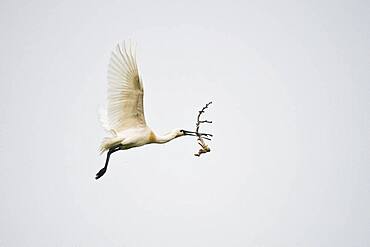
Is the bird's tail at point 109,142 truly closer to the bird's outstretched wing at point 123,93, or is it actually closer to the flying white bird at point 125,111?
the flying white bird at point 125,111

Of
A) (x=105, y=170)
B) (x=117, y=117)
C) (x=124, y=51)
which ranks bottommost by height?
(x=105, y=170)

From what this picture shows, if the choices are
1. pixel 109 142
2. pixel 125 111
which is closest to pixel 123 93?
pixel 125 111

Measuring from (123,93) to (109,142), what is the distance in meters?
1.28

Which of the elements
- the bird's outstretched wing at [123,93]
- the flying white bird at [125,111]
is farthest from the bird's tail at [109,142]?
the bird's outstretched wing at [123,93]

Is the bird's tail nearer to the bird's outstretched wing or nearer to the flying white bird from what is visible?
the flying white bird

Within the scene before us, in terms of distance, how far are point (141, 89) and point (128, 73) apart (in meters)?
0.45

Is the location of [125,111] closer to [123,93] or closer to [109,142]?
[123,93]

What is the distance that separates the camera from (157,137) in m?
17.6

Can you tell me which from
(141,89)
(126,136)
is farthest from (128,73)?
(126,136)

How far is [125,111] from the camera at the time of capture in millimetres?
16891

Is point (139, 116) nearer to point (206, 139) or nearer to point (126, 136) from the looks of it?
point (126, 136)

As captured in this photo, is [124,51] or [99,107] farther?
[99,107]

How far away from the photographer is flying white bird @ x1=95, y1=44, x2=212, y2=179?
1600 centimetres

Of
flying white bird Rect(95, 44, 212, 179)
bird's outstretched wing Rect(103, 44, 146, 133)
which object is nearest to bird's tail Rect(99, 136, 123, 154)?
flying white bird Rect(95, 44, 212, 179)
